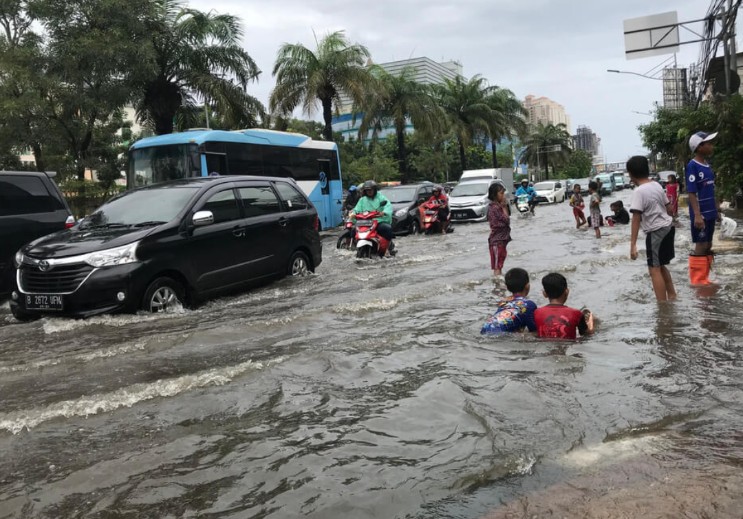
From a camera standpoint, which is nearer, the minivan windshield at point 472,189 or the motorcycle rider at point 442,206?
the motorcycle rider at point 442,206

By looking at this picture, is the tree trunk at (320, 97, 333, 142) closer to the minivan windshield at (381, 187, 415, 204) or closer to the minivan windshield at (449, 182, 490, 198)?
the minivan windshield at (449, 182, 490, 198)

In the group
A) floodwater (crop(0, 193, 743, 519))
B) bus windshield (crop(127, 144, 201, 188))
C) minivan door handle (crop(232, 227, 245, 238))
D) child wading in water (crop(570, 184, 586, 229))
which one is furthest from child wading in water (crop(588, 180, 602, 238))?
minivan door handle (crop(232, 227, 245, 238))

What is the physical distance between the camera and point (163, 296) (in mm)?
7215

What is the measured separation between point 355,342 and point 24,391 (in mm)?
2606

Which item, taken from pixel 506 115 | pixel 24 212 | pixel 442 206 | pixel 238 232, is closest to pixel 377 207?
pixel 238 232

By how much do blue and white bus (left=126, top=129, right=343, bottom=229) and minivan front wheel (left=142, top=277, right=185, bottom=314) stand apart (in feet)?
24.8

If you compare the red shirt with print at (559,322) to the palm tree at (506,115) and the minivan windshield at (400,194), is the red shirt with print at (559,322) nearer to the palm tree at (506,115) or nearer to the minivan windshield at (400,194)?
the minivan windshield at (400,194)

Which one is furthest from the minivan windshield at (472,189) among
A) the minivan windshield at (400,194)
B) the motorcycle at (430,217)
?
the motorcycle at (430,217)

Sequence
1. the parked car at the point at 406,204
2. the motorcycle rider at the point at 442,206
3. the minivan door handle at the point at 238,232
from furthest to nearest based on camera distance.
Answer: the parked car at the point at 406,204
the motorcycle rider at the point at 442,206
the minivan door handle at the point at 238,232

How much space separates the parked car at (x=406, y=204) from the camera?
19.4m

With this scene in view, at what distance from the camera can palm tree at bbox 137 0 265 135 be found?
69.4 feet

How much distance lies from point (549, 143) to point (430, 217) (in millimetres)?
72546

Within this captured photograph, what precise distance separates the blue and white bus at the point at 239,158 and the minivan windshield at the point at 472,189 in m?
6.10

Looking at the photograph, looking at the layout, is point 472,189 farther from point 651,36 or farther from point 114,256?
point 114,256
